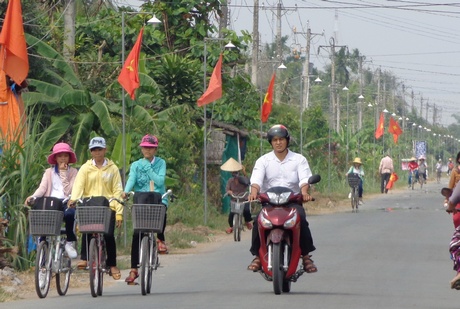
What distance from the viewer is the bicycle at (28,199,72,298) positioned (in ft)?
43.0

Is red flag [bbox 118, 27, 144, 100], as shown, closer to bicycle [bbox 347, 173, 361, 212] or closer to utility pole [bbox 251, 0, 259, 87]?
bicycle [bbox 347, 173, 361, 212]

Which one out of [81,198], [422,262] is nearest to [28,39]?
[422,262]

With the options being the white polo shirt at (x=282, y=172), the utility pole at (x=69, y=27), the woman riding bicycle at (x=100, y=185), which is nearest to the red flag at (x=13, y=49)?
the woman riding bicycle at (x=100, y=185)

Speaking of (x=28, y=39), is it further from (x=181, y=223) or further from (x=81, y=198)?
(x=81, y=198)

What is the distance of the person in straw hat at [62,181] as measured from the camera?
13.9 meters

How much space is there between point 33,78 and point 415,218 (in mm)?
12864

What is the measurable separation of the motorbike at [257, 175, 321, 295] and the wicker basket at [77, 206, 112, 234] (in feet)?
5.69

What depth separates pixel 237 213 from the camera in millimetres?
25719

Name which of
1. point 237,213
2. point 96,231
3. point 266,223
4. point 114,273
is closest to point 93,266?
point 96,231

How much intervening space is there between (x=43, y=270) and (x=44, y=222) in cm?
59

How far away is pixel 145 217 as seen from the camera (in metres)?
13.1

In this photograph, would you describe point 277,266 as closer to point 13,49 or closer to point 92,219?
point 92,219

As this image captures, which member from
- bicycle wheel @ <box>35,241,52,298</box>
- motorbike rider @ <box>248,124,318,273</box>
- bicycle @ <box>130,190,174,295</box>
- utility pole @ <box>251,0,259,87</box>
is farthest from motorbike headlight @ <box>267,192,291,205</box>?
utility pole @ <box>251,0,259,87</box>

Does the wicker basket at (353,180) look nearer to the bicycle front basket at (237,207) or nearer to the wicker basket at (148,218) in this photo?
the bicycle front basket at (237,207)
